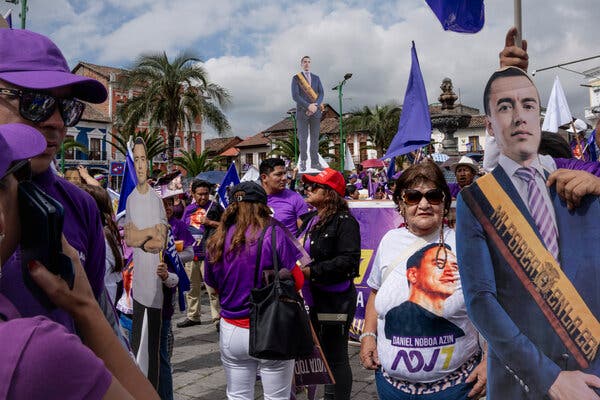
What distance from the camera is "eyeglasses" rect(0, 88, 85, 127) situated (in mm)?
1312

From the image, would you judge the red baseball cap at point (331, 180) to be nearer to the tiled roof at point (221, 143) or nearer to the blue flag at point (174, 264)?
the blue flag at point (174, 264)

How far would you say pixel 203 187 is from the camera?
8094 mm

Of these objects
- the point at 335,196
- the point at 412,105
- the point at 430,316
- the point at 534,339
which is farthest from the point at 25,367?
the point at 412,105

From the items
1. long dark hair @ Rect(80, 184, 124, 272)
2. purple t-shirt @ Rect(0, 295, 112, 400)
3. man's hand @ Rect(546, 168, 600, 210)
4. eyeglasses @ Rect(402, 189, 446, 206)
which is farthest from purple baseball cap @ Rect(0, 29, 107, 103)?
long dark hair @ Rect(80, 184, 124, 272)

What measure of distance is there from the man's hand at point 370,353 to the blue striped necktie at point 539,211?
1238 mm

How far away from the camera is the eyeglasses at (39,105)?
131cm

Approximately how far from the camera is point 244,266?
11.1 ft

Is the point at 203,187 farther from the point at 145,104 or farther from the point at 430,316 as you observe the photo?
the point at 145,104

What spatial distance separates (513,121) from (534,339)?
69 centimetres

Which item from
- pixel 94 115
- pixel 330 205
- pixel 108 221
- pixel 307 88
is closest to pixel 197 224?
pixel 307 88

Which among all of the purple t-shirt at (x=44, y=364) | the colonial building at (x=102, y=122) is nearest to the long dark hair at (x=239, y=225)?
the purple t-shirt at (x=44, y=364)

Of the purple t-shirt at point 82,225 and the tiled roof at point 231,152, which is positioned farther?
the tiled roof at point 231,152

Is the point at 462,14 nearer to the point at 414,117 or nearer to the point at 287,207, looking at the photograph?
the point at 414,117

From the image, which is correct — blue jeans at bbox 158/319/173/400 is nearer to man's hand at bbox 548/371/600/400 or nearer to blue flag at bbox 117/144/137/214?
blue flag at bbox 117/144/137/214
